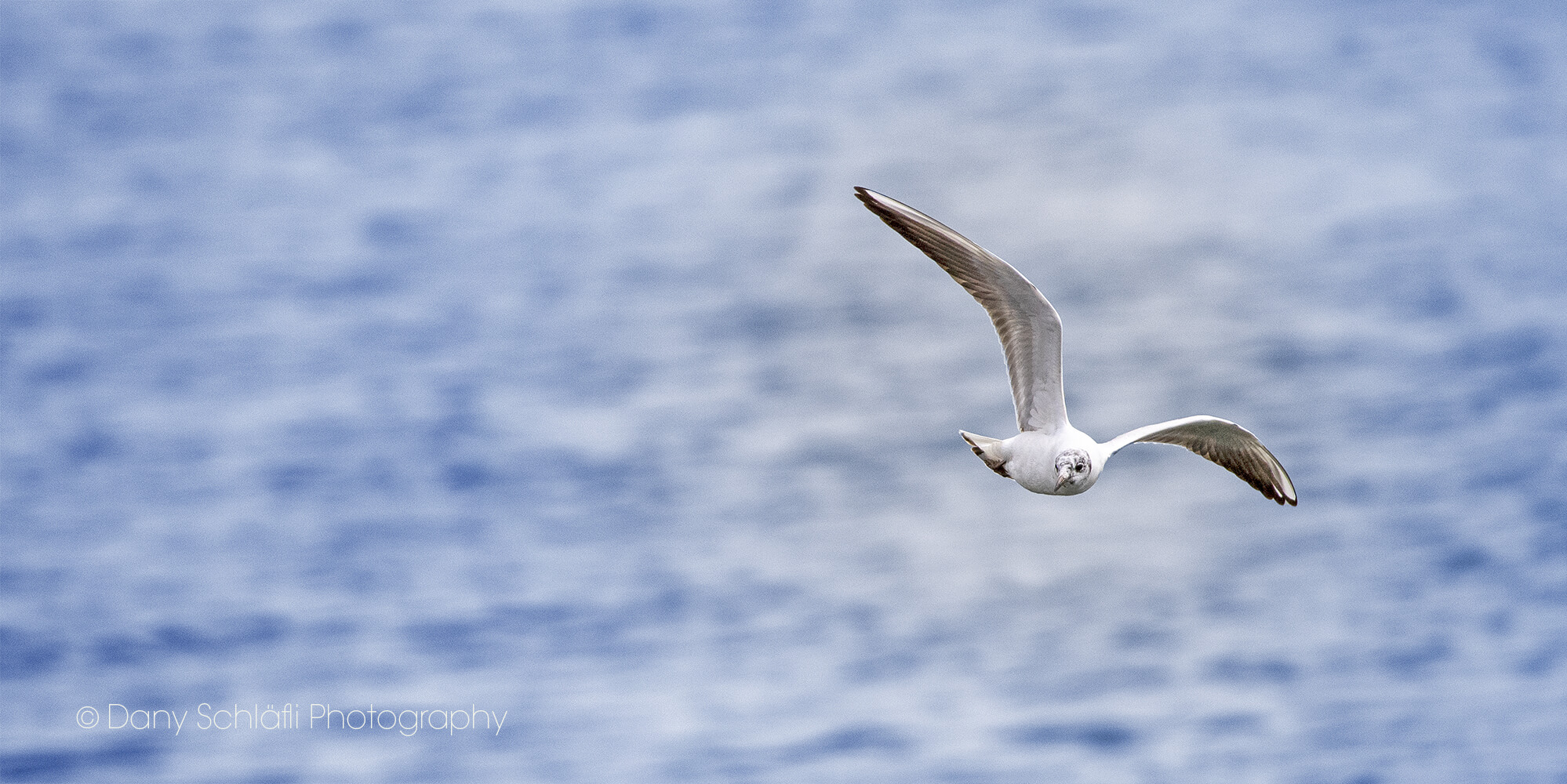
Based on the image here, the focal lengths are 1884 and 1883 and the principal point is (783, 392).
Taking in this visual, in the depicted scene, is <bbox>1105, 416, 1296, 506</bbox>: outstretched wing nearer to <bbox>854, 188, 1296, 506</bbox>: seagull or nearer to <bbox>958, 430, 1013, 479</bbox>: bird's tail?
<bbox>854, 188, 1296, 506</bbox>: seagull

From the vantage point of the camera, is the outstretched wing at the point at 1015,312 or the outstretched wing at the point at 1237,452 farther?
the outstretched wing at the point at 1237,452

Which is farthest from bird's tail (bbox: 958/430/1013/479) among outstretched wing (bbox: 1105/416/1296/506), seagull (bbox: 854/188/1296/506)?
outstretched wing (bbox: 1105/416/1296/506)

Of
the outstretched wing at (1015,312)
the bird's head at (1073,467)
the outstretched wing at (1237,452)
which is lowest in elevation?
the bird's head at (1073,467)

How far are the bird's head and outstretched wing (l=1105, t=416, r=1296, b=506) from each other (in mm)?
769

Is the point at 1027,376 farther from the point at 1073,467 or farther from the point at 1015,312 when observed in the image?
the point at 1073,467

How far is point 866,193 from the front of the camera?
965cm

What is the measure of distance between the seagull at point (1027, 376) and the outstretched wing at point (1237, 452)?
0.11m

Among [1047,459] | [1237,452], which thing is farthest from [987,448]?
[1237,452]

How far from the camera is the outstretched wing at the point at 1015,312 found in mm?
10000

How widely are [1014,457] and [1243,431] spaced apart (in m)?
1.49

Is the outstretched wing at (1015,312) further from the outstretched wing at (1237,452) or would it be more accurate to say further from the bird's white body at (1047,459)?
the outstretched wing at (1237,452)

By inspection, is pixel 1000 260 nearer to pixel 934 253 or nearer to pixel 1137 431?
pixel 934 253

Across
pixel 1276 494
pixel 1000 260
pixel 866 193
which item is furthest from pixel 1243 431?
pixel 866 193

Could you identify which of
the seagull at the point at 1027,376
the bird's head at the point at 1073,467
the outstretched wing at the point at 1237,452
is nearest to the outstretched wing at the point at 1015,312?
the seagull at the point at 1027,376
